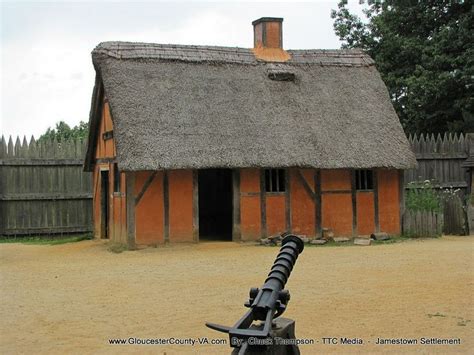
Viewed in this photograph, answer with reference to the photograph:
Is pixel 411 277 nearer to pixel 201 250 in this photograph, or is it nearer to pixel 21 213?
pixel 201 250

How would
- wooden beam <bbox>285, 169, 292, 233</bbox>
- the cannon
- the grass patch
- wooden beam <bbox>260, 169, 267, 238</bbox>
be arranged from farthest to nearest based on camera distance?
the grass patch, wooden beam <bbox>285, 169, 292, 233</bbox>, wooden beam <bbox>260, 169, 267, 238</bbox>, the cannon

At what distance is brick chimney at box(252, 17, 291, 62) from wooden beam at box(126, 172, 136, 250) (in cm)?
569

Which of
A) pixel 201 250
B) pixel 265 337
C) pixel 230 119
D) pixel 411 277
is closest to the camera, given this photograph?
pixel 265 337

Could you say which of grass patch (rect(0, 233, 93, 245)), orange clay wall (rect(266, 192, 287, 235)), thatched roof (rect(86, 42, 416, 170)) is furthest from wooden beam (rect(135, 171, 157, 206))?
grass patch (rect(0, 233, 93, 245))

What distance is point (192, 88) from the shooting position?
55.5 feet

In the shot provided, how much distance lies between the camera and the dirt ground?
22.8 ft

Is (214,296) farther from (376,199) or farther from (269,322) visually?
(376,199)

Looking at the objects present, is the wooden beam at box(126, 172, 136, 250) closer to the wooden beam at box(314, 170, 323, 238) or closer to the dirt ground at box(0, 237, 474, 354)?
the dirt ground at box(0, 237, 474, 354)

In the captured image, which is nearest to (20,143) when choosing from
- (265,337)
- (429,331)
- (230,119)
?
(230,119)

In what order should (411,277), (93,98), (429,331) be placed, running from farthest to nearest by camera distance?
(93,98)
(411,277)
(429,331)

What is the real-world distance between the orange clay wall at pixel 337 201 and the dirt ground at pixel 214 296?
2.32m

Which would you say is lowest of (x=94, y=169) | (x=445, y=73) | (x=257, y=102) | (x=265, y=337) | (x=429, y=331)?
(x=429, y=331)

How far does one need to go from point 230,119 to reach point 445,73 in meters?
10.7

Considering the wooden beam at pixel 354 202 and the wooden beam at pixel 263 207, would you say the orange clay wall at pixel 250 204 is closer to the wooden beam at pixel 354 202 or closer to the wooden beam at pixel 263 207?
the wooden beam at pixel 263 207
